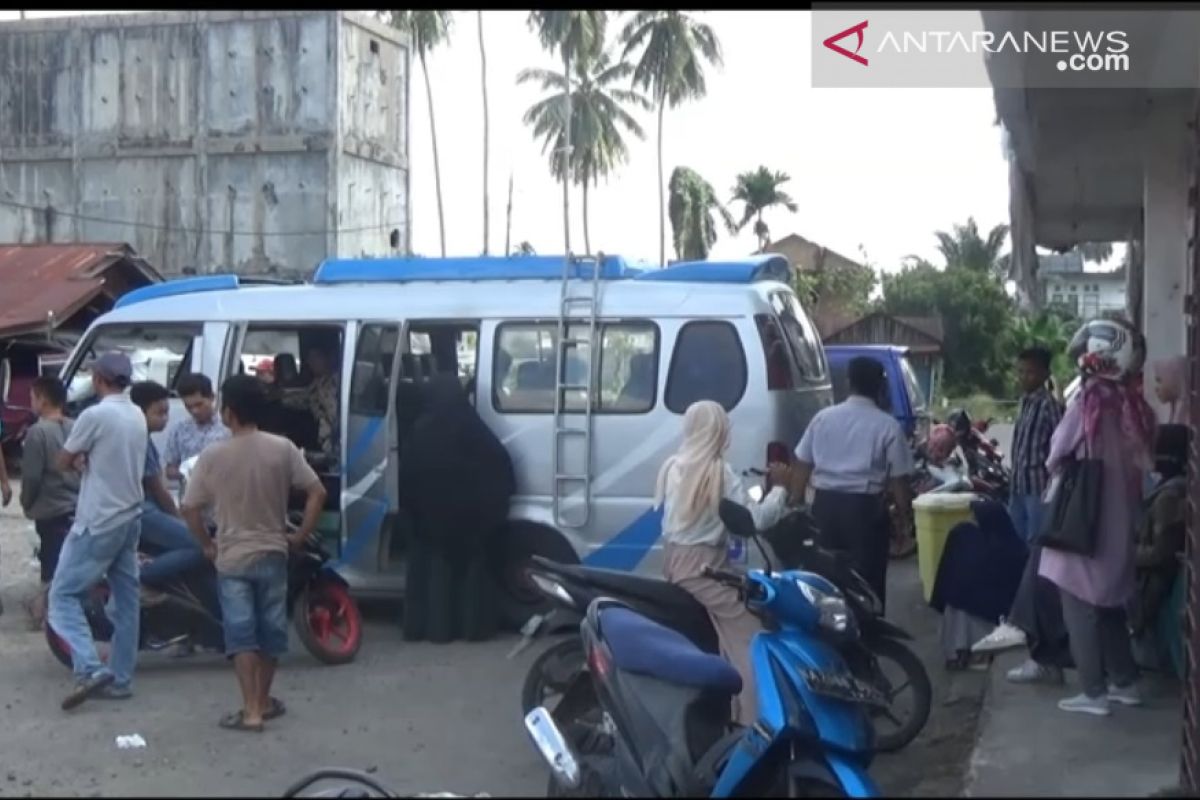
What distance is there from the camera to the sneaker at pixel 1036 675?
8328mm

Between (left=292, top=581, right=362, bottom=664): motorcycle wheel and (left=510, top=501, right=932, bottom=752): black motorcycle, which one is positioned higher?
(left=510, top=501, right=932, bottom=752): black motorcycle

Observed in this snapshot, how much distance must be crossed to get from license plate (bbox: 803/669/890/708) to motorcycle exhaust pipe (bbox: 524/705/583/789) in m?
0.85

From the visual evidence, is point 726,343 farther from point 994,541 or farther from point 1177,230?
point 1177,230

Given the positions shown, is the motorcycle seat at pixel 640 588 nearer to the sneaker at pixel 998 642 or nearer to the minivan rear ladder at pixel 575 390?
the sneaker at pixel 998 642

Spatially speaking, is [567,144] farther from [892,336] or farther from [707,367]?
[707,367]

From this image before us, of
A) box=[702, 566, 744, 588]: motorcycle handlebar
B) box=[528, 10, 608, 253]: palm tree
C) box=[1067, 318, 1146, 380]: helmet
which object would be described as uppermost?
box=[528, 10, 608, 253]: palm tree

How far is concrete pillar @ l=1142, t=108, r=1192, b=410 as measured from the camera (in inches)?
477

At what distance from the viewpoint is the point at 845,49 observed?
31.6 feet

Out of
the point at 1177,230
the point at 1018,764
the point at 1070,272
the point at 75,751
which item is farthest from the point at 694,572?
the point at 1070,272

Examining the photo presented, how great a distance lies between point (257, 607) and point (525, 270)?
356cm

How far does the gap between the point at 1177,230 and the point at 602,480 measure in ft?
17.1

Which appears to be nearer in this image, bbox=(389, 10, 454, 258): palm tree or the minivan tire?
the minivan tire

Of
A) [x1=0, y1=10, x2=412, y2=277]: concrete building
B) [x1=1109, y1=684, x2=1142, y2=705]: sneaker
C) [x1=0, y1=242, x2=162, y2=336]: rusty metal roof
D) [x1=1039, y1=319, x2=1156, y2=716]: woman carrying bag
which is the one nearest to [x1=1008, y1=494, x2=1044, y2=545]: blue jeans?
[x1=1109, y1=684, x2=1142, y2=705]: sneaker

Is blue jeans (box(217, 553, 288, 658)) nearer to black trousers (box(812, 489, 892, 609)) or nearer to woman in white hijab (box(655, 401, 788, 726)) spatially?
woman in white hijab (box(655, 401, 788, 726))
